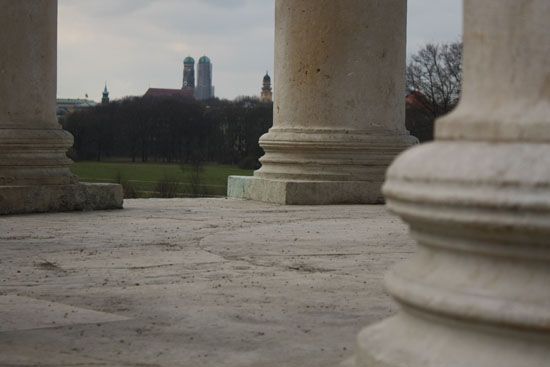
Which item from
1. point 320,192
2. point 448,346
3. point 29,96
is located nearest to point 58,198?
point 29,96

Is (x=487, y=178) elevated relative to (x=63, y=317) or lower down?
elevated

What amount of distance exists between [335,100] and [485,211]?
8590 centimetres

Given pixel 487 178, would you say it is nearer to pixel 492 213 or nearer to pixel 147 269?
pixel 492 213

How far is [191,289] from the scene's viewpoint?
48750 millimetres

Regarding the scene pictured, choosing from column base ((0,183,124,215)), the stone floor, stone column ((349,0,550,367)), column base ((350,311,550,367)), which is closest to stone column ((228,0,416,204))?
column base ((0,183,124,215))

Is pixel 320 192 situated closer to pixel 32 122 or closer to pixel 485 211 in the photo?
pixel 32 122

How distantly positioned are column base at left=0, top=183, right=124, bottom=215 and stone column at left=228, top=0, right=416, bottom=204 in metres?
17.5

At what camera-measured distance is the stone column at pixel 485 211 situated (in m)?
24.5

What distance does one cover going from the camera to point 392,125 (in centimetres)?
11375

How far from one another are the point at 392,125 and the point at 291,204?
14.0 metres

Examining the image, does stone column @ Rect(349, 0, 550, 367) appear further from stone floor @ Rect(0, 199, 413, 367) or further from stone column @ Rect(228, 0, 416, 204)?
stone column @ Rect(228, 0, 416, 204)

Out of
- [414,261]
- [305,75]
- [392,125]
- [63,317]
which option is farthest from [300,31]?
[414,261]

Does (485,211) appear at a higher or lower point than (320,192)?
higher

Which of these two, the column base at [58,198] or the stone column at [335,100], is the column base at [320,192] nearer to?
the stone column at [335,100]
